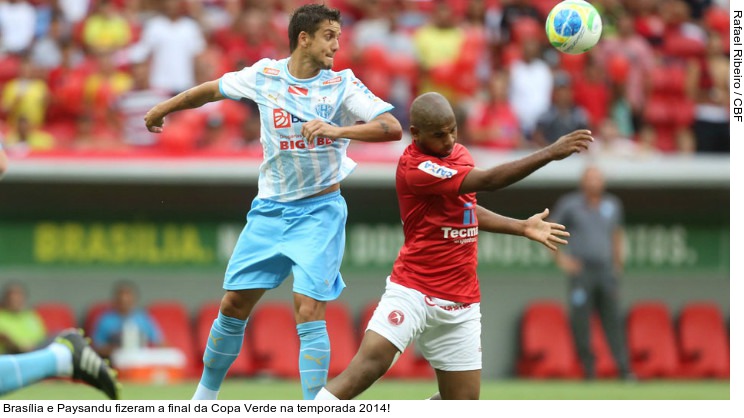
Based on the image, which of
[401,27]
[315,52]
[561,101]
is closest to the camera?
[315,52]

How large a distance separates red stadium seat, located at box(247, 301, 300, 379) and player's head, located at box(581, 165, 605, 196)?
12.4ft

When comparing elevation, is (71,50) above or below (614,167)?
above

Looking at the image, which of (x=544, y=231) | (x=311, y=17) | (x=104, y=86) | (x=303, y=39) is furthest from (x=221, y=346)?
(x=104, y=86)

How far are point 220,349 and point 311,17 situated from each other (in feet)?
7.15

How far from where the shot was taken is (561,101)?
14867 millimetres

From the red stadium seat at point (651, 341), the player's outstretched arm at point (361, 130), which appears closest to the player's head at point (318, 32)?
the player's outstretched arm at point (361, 130)

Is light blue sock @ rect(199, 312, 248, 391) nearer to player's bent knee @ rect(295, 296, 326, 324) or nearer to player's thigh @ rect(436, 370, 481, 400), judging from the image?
player's bent knee @ rect(295, 296, 326, 324)

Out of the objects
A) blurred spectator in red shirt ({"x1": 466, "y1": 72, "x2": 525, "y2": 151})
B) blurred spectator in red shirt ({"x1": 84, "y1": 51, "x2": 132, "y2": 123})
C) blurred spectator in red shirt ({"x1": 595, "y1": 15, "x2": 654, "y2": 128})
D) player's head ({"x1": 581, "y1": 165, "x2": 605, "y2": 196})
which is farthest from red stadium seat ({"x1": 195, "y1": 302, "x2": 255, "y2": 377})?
blurred spectator in red shirt ({"x1": 595, "y1": 15, "x2": 654, "y2": 128})

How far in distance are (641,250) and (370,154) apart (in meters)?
3.97

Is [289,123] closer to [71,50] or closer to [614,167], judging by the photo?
[614,167]

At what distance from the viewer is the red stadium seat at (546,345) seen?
14.8 metres

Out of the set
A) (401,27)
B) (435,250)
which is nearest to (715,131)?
(401,27)
